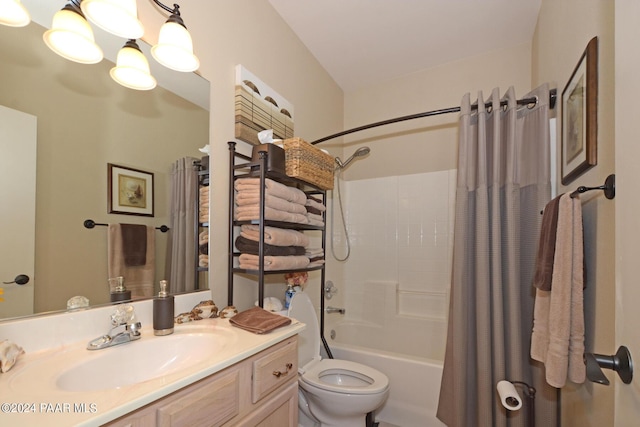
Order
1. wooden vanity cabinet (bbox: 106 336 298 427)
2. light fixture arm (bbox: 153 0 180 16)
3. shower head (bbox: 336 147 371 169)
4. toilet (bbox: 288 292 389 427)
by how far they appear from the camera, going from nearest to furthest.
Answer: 1. wooden vanity cabinet (bbox: 106 336 298 427)
2. light fixture arm (bbox: 153 0 180 16)
3. toilet (bbox: 288 292 389 427)
4. shower head (bbox: 336 147 371 169)

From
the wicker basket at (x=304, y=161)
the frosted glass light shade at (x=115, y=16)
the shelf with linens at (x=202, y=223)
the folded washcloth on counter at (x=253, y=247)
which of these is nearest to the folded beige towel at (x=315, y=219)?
the wicker basket at (x=304, y=161)

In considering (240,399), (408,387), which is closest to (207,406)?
(240,399)

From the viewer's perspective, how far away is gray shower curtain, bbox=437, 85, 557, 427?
1582 millimetres

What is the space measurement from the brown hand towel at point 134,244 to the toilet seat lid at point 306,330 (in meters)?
0.87

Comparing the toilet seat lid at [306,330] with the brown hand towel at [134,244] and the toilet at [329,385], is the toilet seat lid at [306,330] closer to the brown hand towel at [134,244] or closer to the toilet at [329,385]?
the toilet at [329,385]

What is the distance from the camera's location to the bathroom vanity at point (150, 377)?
0.59m

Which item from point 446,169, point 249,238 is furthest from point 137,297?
point 446,169

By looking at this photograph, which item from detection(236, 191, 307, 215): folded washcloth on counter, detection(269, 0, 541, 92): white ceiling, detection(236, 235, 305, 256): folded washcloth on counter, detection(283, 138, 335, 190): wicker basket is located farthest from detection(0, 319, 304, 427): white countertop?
detection(269, 0, 541, 92): white ceiling

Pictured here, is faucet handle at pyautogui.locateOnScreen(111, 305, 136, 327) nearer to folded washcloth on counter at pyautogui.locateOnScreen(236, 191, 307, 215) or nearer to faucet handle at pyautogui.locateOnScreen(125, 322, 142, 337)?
faucet handle at pyautogui.locateOnScreen(125, 322, 142, 337)

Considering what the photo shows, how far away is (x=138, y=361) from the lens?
0.94m

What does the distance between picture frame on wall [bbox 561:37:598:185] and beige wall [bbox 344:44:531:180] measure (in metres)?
1.12

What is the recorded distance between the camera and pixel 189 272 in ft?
4.39

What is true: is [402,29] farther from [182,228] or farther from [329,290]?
[329,290]

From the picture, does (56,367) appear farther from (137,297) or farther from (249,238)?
(249,238)
